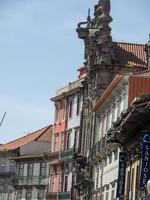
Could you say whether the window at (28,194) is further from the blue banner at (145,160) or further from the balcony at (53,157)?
the blue banner at (145,160)

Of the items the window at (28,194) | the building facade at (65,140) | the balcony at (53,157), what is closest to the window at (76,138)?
the building facade at (65,140)

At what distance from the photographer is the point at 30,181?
97500 millimetres

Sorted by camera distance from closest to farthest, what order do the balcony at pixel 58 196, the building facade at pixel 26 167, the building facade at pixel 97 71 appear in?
the building facade at pixel 97 71 < the balcony at pixel 58 196 < the building facade at pixel 26 167

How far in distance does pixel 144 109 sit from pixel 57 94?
56.0 metres

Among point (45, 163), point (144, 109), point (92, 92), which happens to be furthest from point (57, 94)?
point (144, 109)

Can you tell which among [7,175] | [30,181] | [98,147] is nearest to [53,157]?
[30,181]

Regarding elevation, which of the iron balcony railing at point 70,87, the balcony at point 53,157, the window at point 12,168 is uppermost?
the iron balcony railing at point 70,87

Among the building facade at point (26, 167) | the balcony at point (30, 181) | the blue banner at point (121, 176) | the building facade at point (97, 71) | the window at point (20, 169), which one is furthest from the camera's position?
the window at point (20, 169)

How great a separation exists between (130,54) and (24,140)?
38.2 meters

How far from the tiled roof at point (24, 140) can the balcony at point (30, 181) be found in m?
6.30

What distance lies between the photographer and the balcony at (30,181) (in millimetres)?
95106

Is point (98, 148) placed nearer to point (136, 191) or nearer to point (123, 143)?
point (123, 143)

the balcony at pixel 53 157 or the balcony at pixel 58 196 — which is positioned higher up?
the balcony at pixel 53 157

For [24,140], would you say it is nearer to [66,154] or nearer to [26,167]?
[26,167]
